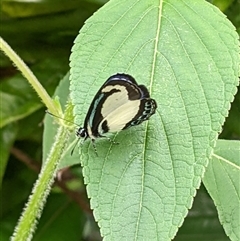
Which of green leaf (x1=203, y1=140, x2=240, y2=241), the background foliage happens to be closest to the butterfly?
green leaf (x1=203, y1=140, x2=240, y2=241)

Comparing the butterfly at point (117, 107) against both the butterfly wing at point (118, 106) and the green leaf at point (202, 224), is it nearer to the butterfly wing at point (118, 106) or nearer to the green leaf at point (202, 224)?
the butterfly wing at point (118, 106)

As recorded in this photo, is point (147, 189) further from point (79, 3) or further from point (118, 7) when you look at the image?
point (79, 3)

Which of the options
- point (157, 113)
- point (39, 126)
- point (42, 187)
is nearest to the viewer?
point (157, 113)

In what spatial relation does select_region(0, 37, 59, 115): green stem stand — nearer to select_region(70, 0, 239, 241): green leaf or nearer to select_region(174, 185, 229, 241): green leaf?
select_region(70, 0, 239, 241): green leaf

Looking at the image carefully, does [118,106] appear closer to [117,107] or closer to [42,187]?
[117,107]

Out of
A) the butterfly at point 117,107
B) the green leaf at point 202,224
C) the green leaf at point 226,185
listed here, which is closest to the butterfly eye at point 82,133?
the butterfly at point 117,107

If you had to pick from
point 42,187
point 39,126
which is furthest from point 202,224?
point 42,187
